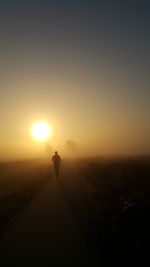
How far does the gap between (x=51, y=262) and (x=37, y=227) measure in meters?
4.07

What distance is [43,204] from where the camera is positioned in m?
19.3

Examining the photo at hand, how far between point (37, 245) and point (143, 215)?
10.3 ft

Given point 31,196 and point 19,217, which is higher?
point 31,196

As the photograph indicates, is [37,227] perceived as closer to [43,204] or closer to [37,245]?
[37,245]

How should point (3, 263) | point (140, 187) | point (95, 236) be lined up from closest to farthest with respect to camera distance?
1. point (3, 263)
2. point (95, 236)
3. point (140, 187)

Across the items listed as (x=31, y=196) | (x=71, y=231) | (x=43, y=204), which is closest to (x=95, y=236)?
(x=71, y=231)

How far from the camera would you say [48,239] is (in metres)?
12.0

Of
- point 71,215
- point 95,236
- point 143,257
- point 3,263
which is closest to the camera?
point 143,257

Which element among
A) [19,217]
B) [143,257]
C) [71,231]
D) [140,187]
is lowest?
[143,257]

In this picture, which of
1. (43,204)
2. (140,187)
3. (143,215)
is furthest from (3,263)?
(140,187)

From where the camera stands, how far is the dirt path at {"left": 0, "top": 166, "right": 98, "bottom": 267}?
9938 millimetres

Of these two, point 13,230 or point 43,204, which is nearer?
point 13,230

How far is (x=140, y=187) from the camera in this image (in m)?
25.4

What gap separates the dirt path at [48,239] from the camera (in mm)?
9938
